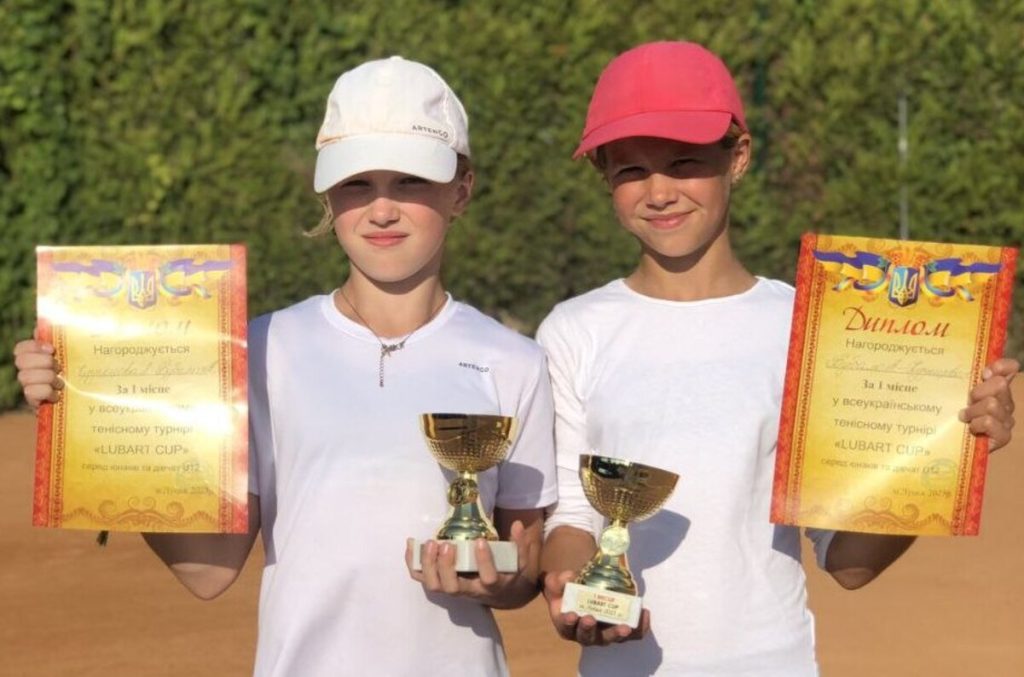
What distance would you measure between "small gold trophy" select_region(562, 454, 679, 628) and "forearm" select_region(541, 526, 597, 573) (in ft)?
0.45

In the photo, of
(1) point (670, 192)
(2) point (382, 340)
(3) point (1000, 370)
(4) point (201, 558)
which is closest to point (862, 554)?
(3) point (1000, 370)

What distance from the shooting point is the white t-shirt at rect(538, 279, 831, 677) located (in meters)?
3.34

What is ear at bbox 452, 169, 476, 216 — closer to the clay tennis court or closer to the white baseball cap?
the white baseball cap

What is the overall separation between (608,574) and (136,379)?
0.92m

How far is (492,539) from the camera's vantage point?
10.4 feet

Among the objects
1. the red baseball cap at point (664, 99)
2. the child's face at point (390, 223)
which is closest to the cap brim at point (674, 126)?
the red baseball cap at point (664, 99)

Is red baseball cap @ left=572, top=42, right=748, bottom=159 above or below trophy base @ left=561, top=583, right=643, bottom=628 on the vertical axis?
above

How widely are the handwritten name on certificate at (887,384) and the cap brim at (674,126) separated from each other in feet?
0.91

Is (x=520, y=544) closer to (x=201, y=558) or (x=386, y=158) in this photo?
(x=201, y=558)

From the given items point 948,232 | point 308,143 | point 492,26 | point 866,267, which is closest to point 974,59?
point 948,232

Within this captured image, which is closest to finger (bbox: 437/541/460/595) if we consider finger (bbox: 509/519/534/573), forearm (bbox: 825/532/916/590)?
finger (bbox: 509/519/534/573)

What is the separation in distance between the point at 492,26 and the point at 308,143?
123 cm

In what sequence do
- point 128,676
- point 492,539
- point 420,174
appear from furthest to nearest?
point 128,676 < point 420,174 < point 492,539

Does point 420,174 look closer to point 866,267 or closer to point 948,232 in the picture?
point 866,267
